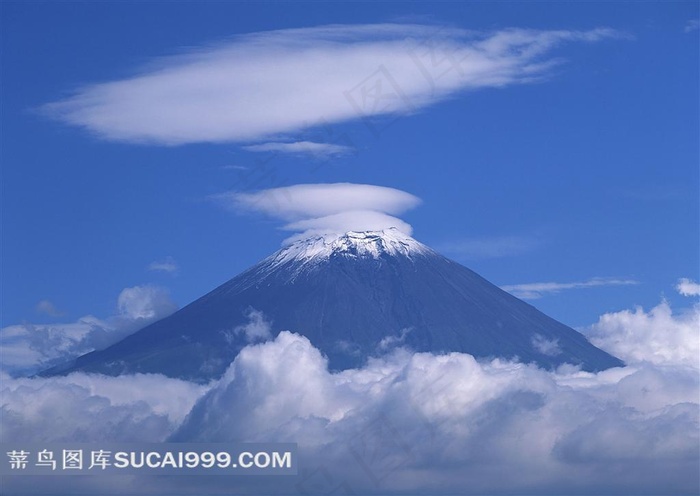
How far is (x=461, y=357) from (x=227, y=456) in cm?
8824

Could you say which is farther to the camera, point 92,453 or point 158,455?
point 158,455

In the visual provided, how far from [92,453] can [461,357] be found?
105 metres

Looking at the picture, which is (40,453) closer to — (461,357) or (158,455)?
(158,455)

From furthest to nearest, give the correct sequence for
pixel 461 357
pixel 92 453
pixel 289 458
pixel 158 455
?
1. pixel 461 357
2. pixel 158 455
3. pixel 289 458
4. pixel 92 453

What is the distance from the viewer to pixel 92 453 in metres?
98.3

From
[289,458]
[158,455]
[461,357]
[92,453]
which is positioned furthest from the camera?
[461,357]

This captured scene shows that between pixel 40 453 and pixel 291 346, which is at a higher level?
pixel 291 346

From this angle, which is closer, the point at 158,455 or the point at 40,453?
the point at 40,453

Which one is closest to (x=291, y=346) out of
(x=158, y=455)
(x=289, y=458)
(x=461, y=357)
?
(x=461, y=357)

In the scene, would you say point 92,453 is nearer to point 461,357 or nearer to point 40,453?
point 40,453

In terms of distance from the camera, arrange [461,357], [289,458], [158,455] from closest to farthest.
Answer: [289,458] < [158,455] < [461,357]

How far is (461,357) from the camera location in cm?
19825

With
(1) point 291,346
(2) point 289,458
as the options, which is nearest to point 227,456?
(2) point 289,458

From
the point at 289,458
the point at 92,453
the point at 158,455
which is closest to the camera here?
the point at 92,453
